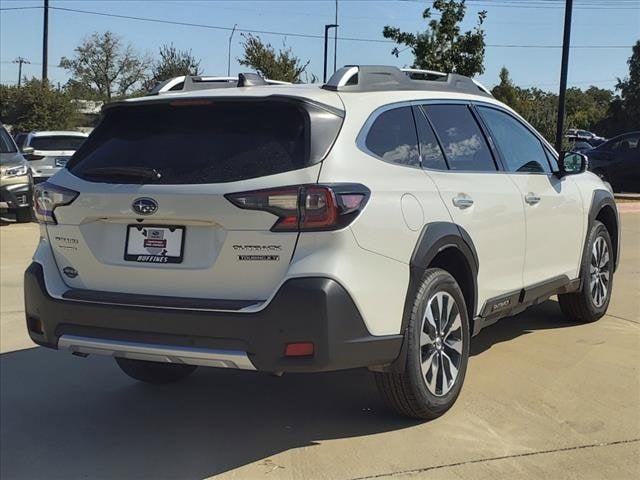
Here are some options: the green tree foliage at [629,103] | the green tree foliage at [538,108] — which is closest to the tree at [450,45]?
the green tree foliage at [538,108]

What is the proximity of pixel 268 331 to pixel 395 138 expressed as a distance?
1.33 metres

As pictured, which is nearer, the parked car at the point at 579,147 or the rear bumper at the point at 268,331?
the rear bumper at the point at 268,331

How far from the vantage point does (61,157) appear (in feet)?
54.6

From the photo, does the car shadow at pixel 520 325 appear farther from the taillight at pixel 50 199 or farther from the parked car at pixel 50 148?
the parked car at pixel 50 148

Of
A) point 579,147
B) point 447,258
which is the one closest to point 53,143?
point 447,258

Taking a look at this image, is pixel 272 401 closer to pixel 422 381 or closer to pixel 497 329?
pixel 422 381

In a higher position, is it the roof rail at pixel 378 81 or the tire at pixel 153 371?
the roof rail at pixel 378 81

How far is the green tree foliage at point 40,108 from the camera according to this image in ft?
110

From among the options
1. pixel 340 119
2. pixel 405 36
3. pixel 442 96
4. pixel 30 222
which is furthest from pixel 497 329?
pixel 405 36

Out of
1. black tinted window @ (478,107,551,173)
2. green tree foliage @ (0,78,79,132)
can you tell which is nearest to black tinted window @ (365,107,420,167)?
black tinted window @ (478,107,551,173)

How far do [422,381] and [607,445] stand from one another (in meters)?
0.97

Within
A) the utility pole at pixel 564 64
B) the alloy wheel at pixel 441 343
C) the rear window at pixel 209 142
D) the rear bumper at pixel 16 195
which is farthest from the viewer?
the utility pole at pixel 564 64

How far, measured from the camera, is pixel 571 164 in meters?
5.55

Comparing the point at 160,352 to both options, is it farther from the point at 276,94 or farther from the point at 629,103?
the point at 629,103
